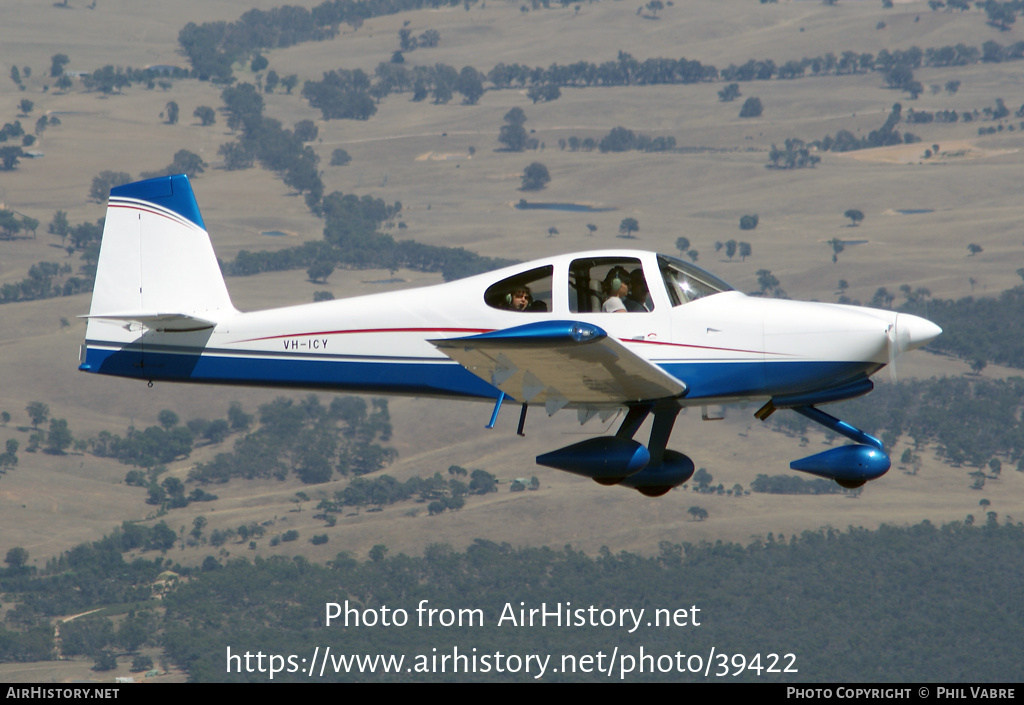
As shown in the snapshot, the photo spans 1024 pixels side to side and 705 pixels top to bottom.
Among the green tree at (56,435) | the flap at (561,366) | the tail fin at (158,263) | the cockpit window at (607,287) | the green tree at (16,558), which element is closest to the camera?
the flap at (561,366)

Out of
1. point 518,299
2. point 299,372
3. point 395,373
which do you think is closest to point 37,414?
point 299,372

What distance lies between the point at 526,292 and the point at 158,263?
6.12 metres

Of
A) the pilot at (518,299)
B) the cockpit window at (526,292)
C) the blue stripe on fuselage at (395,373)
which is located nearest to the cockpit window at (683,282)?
the blue stripe on fuselage at (395,373)

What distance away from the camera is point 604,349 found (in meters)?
16.1

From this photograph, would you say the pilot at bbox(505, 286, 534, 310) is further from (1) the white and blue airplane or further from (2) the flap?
(2) the flap

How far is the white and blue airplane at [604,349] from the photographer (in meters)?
17.0

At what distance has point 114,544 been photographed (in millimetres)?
199375

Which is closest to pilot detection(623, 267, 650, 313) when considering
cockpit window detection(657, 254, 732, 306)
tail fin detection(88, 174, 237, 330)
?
cockpit window detection(657, 254, 732, 306)

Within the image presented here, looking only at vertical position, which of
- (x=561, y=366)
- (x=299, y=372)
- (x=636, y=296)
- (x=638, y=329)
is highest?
(x=636, y=296)

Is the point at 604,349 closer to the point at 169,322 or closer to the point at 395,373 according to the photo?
the point at 395,373

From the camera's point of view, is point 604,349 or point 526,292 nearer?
point 604,349

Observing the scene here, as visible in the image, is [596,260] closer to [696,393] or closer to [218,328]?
[696,393]

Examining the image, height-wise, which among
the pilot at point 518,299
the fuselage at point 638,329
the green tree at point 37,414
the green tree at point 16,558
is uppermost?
the pilot at point 518,299

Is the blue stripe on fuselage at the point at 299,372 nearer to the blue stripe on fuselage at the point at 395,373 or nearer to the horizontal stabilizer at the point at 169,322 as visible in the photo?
the blue stripe on fuselage at the point at 395,373
